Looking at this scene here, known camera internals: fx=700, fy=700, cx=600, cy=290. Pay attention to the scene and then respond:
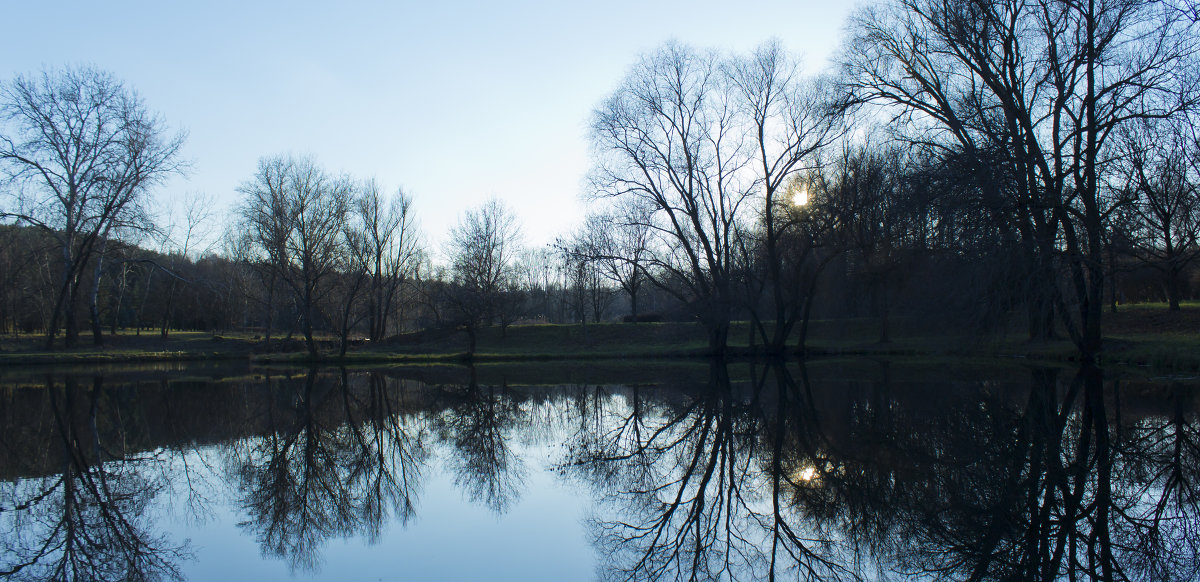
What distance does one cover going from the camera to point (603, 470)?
27.1 feet

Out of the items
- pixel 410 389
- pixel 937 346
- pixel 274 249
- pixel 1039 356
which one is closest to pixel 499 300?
pixel 274 249

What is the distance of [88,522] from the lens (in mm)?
6230

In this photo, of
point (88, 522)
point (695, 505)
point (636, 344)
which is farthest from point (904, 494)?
point (636, 344)

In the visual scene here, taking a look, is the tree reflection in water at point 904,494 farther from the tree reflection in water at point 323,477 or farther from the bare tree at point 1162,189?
the bare tree at point 1162,189

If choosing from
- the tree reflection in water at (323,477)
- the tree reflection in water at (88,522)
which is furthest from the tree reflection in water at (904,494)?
the tree reflection in water at (88,522)

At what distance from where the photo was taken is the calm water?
5016mm

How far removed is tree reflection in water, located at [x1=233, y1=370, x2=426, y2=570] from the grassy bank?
13999mm

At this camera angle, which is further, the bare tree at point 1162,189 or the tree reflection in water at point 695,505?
the bare tree at point 1162,189

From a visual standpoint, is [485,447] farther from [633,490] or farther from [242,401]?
[242,401]

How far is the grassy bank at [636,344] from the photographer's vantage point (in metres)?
19.4

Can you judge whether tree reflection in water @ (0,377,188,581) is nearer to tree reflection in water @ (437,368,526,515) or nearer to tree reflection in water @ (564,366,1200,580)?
tree reflection in water @ (437,368,526,515)

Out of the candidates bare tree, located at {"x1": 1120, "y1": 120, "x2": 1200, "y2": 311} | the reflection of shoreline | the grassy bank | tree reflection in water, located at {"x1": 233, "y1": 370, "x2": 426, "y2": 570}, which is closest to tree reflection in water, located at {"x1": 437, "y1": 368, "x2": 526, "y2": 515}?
tree reflection in water, located at {"x1": 233, "y1": 370, "x2": 426, "y2": 570}

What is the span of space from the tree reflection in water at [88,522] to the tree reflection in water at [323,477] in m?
0.82

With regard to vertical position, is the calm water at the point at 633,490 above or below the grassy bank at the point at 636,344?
below
